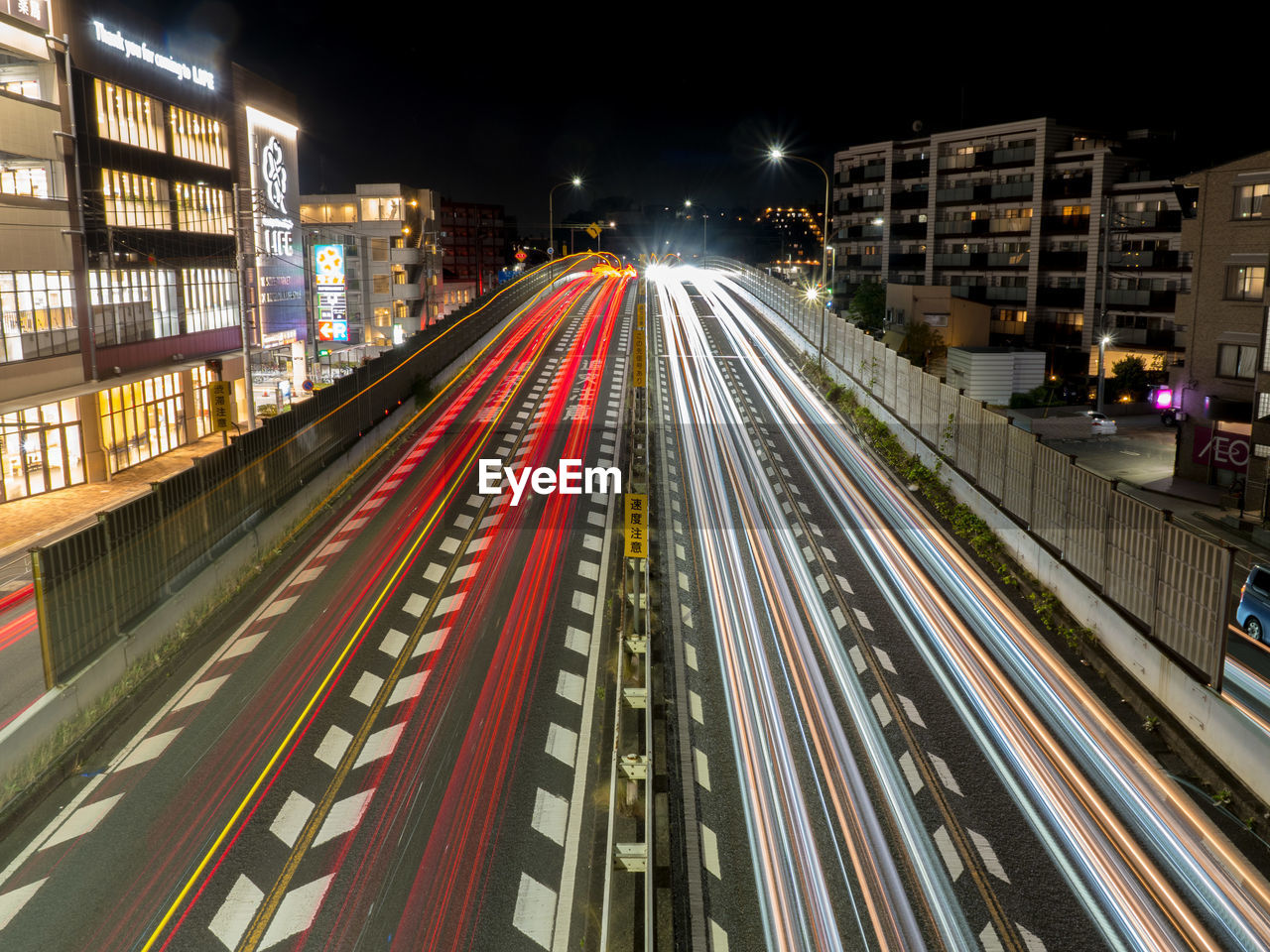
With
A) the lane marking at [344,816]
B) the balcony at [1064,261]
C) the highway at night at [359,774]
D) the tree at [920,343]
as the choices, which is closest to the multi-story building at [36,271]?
the highway at night at [359,774]

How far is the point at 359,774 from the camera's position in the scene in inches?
481

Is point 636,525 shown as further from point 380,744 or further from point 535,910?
point 535,910

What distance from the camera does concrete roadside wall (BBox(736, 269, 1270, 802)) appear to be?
11359 mm

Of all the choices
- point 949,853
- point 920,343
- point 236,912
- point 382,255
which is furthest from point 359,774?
point 382,255

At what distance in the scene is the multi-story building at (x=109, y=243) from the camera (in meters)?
28.2

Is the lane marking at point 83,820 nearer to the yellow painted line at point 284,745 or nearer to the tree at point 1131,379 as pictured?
the yellow painted line at point 284,745

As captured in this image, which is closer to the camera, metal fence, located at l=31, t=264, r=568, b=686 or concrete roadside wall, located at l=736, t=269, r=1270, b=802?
concrete roadside wall, located at l=736, t=269, r=1270, b=802

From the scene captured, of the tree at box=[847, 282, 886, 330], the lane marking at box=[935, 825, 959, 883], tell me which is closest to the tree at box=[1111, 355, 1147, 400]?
the tree at box=[847, 282, 886, 330]

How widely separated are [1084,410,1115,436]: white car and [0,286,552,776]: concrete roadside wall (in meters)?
32.8

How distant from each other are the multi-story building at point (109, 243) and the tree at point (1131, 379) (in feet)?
149

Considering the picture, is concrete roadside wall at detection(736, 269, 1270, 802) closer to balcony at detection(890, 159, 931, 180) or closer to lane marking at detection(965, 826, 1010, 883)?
lane marking at detection(965, 826, 1010, 883)

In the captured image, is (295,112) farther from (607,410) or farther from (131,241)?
(607,410)

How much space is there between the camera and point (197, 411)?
134 feet

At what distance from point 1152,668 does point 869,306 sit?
6444 centimetres
